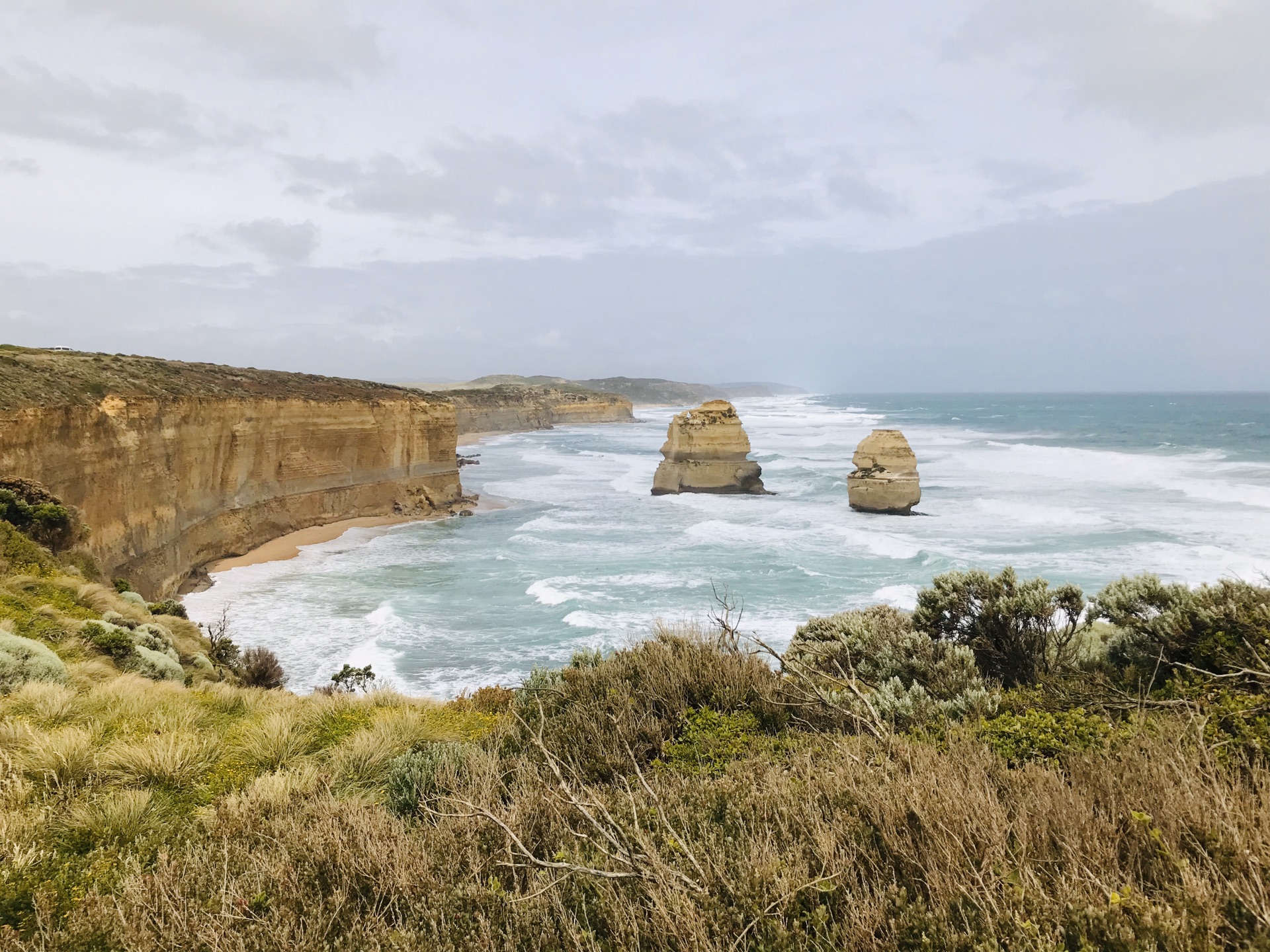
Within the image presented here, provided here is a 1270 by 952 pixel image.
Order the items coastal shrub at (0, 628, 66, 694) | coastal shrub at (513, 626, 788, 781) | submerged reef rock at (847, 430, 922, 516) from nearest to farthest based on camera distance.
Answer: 1. coastal shrub at (513, 626, 788, 781)
2. coastal shrub at (0, 628, 66, 694)
3. submerged reef rock at (847, 430, 922, 516)

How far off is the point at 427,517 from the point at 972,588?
2715 cm

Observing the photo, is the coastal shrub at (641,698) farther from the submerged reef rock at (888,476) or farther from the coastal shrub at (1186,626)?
the submerged reef rock at (888,476)

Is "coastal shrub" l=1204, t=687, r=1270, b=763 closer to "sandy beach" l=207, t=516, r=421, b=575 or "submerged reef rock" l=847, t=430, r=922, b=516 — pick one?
"sandy beach" l=207, t=516, r=421, b=575

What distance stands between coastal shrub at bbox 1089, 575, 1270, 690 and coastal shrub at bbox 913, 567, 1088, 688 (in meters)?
0.37

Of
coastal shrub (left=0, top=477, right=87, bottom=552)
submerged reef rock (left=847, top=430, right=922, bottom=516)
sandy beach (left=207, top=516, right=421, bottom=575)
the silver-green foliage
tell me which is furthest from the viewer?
submerged reef rock (left=847, top=430, right=922, bottom=516)

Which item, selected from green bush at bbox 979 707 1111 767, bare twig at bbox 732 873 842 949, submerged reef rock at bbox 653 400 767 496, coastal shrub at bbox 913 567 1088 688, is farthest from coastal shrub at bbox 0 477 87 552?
submerged reef rock at bbox 653 400 767 496

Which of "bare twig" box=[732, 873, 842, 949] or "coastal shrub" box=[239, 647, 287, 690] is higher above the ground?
"bare twig" box=[732, 873, 842, 949]

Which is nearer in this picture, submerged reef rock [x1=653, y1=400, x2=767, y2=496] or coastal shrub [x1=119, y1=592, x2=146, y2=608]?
coastal shrub [x1=119, y1=592, x2=146, y2=608]

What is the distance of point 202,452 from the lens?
2233 centimetres

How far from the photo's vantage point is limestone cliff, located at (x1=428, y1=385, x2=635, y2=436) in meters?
80.1

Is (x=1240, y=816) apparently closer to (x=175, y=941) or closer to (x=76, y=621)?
(x=175, y=941)

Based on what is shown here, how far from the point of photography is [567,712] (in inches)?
207

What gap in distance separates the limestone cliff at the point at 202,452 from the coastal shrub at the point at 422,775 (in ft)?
50.4

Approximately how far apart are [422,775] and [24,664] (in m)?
5.34
